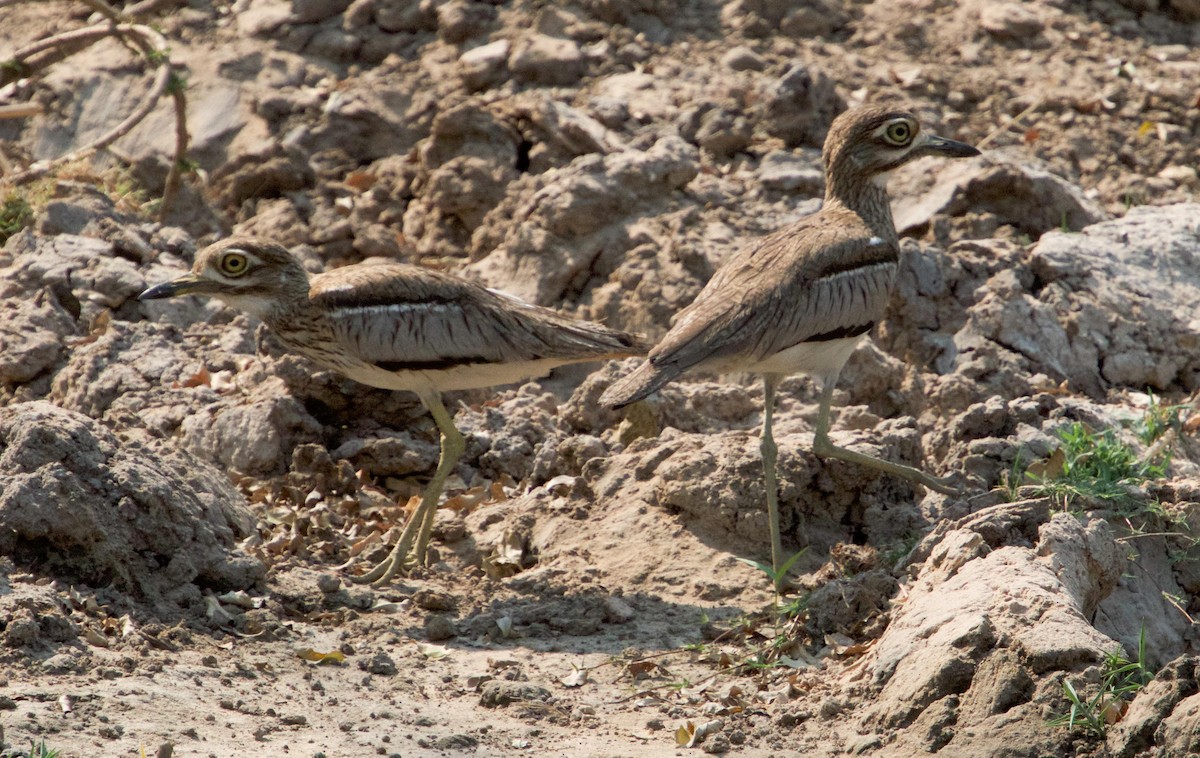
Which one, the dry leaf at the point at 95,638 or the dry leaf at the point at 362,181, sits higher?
the dry leaf at the point at 95,638

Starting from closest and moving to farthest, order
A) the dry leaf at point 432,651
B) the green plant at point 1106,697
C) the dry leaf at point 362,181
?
the green plant at point 1106,697
the dry leaf at point 432,651
the dry leaf at point 362,181

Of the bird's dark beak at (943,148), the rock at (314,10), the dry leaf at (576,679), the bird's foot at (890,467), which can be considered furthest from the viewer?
the rock at (314,10)

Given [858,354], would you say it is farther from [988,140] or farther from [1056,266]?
[988,140]

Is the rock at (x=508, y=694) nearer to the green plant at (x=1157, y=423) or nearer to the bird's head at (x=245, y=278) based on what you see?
the bird's head at (x=245, y=278)

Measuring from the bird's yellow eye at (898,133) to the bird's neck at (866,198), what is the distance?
155 millimetres

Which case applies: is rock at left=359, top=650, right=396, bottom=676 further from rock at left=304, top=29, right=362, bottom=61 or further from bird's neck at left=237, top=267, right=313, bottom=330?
rock at left=304, top=29, right=362, bottom=61

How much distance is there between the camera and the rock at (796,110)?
870 cm

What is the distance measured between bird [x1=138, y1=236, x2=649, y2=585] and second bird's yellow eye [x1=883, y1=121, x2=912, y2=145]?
1427 millimetres

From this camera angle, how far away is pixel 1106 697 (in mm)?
4121

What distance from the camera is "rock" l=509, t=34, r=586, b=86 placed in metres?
9.34

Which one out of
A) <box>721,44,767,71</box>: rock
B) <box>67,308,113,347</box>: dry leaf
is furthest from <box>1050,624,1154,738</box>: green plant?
<box>721,44,767,71</box>: rock

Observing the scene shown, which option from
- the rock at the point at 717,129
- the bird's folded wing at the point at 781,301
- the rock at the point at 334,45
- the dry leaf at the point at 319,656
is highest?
the bird's folded wing at the point at 781,301

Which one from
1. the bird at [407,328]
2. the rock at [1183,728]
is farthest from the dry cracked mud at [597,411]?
the bird at [407,328]

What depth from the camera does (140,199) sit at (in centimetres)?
914
